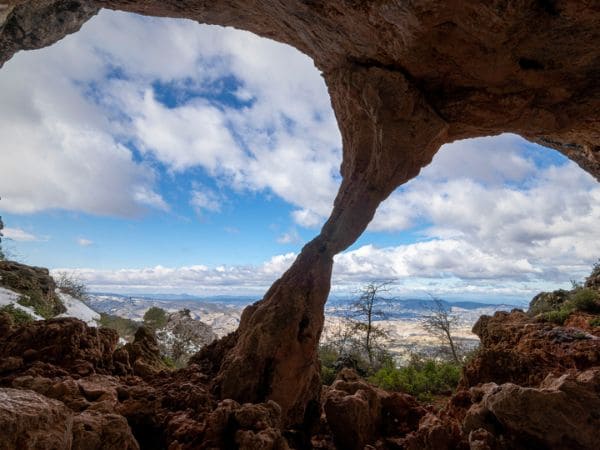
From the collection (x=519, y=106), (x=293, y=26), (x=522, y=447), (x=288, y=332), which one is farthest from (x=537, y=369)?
(x=293, y=26)

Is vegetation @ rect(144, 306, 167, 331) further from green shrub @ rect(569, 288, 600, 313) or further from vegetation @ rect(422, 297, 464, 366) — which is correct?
green shrub @ rect(569, 288, 600, 313)

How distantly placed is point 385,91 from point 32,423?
908 centimetres

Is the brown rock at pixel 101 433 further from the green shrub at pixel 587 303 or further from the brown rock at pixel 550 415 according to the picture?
the green shrub at pixel 587 303

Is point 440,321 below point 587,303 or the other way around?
below

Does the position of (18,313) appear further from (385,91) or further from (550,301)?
(550,301)

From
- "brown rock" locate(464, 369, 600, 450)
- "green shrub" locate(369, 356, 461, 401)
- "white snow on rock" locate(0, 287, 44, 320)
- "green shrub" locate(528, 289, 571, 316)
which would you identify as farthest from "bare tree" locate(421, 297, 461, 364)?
"white snow on rock" locate(0, 287, 44, 320)

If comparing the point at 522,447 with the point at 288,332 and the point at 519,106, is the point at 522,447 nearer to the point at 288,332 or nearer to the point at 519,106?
the point at 288,332

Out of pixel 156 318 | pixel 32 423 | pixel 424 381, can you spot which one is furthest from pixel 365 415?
pixel 156 318

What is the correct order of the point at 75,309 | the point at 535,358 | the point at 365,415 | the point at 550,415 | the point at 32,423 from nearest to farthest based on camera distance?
the point at 32,423
the point at 550,415
the point at 365,415
the point at 535,358
the point at 75,309

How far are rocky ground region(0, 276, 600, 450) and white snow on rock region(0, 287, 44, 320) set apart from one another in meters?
12.6

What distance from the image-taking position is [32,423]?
3.31 m

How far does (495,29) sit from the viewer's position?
21.6 ft

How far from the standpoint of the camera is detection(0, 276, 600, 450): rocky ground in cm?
452

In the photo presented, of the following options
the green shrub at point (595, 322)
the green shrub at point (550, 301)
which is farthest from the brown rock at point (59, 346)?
the green shrub at point (550, 301)
